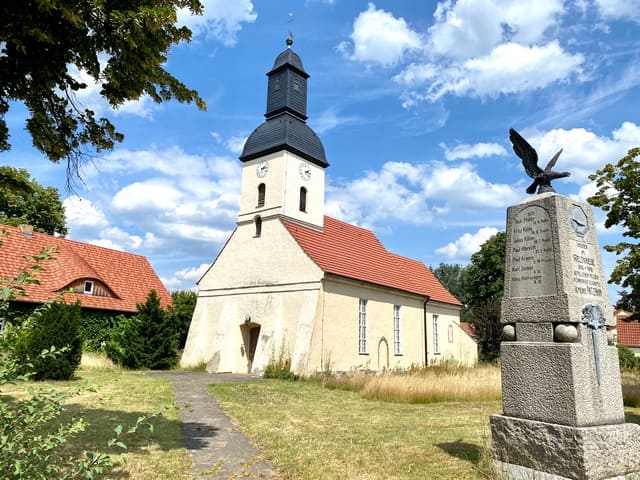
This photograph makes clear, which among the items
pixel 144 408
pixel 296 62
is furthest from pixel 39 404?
pixel 296 62

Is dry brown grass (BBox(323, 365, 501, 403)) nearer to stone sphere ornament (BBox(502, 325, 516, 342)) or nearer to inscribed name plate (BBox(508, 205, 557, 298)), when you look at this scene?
stone sphere ornament (BBox(502, 325, 516, 342))

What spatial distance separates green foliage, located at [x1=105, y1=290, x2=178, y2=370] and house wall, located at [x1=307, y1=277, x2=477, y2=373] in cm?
745

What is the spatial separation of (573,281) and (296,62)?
75.9ft

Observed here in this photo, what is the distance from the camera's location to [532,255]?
19.6ft

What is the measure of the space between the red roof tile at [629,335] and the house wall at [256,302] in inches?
1410

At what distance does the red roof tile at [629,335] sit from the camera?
42469 mm

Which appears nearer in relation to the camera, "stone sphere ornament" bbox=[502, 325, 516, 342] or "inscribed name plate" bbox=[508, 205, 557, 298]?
"inscribed name plate" bbox=[508, 205, 557, 298]

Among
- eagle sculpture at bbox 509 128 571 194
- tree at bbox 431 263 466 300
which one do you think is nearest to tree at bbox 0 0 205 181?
eagle sculpture at bbox 509 128 571 194

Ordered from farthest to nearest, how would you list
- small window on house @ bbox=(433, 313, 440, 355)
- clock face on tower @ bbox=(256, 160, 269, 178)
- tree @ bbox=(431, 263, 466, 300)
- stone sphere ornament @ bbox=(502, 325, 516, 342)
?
tree @ bbox=(431, 263, 466, 300) → small window on house @ bbox=(433, 313, 440, 355) → clock face on tower @ bbox=(256, 160, 269, 178) → stone sphere ornament @ bbox=(502, 325, 516, 342)

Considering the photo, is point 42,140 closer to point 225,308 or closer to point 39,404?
point 39,404

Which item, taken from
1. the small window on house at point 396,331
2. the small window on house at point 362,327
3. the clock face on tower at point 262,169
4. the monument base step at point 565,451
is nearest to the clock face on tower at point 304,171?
the clock face on tower at point 262,169

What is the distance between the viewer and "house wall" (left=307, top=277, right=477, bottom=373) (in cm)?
2019

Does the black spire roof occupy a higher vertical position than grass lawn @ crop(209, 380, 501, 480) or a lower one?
higher

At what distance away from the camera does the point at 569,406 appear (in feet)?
16.8
